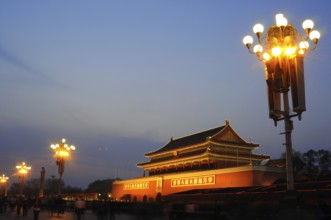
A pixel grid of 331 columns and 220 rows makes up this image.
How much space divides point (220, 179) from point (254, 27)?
22.1m

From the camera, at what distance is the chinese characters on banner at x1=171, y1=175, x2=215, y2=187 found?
33656 millimetres

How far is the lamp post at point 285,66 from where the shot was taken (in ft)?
39.1

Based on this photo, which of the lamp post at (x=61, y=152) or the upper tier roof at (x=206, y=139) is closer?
the lamp post at (x=61, y=152)

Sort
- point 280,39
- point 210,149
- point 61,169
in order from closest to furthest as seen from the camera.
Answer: point 280,39
point 61,169
point 210,149

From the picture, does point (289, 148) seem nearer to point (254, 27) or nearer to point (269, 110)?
point (269, 110)

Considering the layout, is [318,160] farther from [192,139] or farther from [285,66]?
[285,66]

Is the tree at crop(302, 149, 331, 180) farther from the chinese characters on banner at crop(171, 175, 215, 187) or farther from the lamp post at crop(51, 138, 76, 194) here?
the lamp post at crop(51, 138, 76, 194)

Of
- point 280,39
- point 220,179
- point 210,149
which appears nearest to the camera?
point 280,39

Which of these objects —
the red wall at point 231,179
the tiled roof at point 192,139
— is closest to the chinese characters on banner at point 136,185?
the red wall at point 231,179

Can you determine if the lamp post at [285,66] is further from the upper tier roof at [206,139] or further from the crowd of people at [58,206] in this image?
the upper tier roof at [206,139]

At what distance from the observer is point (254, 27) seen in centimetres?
1262

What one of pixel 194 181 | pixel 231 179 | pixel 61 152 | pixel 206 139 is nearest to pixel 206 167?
pixel 194 181

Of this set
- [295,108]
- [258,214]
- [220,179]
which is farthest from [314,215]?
[220,179]

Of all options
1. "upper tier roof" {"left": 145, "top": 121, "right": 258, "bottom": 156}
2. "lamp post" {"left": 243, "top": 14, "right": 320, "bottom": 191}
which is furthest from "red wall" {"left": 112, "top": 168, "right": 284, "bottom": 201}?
"lamp post" {"left": 243, "top": 14, "right": 320, "bottom": 191}
